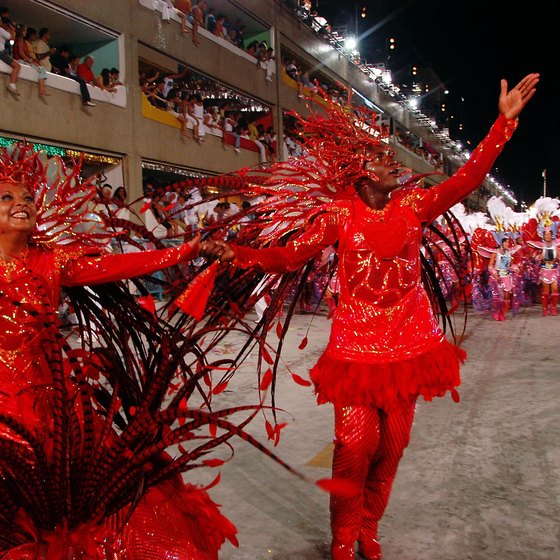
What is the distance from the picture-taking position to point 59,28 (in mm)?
14547

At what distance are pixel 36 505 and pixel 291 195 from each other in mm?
2074

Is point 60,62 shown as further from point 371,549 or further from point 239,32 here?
point 371,549

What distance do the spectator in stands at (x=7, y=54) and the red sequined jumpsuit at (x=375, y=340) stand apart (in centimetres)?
1071

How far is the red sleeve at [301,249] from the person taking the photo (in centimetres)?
271

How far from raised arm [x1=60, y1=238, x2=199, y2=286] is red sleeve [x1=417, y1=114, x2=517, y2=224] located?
1285 mm

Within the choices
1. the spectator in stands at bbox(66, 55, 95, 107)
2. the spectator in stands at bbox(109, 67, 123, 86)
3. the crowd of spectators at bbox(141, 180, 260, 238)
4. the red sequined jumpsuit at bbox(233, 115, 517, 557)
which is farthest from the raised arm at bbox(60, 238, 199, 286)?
the spectator in stands at bbox(109, 67, 123, 86)

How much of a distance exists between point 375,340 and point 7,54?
453 inches

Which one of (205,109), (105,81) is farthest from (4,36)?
(205,109)

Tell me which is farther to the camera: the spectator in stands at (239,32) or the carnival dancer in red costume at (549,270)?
the spectator in stands at (239,32)

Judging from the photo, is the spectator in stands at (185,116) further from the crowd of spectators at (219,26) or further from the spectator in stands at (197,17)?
the crowd of spectators at (219,26)

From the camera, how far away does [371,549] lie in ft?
9.50

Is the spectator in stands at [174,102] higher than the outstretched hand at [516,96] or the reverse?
higher

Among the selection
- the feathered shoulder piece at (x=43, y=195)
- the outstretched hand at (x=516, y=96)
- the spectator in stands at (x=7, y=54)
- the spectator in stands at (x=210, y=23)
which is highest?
the spectator in stands at (x=210, y=23)

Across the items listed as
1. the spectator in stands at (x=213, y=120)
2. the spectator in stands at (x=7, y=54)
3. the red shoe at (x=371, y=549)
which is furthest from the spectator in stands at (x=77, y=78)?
the red shoe at (x=371, y=549)
